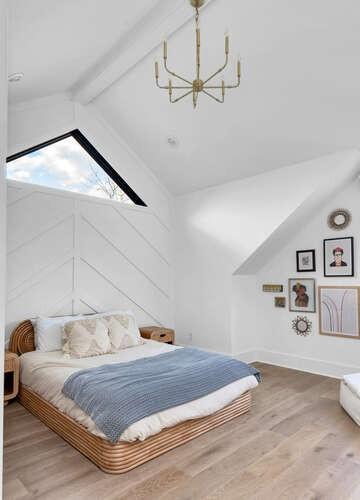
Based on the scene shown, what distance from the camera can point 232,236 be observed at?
4.63 meters

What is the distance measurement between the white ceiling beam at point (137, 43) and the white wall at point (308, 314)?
2.70 metres

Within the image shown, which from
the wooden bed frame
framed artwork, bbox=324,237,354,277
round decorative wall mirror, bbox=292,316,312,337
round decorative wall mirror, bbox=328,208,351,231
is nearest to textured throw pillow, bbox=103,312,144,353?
the wooden bed frame

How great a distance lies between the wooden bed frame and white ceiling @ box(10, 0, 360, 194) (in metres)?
2.76

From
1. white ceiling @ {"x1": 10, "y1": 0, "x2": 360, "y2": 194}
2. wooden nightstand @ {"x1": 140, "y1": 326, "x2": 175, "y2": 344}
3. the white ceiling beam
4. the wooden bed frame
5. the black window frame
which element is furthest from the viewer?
wooden nightstand @ {"x1": 140, "y1": 326, "x2": 175, "y2": 344}

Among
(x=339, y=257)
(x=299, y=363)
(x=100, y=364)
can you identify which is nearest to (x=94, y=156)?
(x=100, y=364)

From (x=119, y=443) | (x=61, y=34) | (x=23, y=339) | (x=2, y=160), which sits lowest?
(x=119, y=443)

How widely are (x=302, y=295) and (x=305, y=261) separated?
17.7 inches

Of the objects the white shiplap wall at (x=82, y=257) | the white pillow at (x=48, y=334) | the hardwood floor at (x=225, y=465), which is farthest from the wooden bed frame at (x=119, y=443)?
the white shiplap wall at (x=82, y=257)

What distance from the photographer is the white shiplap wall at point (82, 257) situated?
12.7 ft

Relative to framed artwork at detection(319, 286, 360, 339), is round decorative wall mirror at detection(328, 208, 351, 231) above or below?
above

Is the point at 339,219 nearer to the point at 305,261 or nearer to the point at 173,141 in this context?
the point at 305,261

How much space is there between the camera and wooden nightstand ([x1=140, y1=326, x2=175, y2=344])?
4.58 m

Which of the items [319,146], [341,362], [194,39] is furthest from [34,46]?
[341,362]

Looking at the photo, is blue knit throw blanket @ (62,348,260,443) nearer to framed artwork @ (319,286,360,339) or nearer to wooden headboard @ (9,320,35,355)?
wooden headboard @ (9,320,35,355)
